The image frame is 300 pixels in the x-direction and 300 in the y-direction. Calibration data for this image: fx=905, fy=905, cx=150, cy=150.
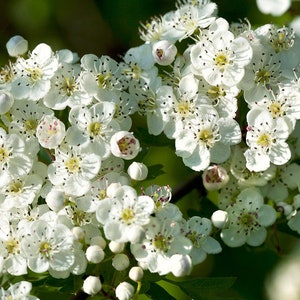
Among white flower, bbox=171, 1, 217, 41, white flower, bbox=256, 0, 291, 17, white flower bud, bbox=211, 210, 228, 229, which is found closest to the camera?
white flower bud, bbox=211, 210, 228, 229

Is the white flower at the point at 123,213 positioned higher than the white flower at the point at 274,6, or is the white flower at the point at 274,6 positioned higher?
the white flower at the point at 123,213

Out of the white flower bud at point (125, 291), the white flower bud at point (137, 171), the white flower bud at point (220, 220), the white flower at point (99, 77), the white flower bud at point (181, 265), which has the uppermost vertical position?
the white flower at point (99, 77)

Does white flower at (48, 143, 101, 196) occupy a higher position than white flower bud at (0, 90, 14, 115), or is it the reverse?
white flower bud at (0, 90, 14, 115)

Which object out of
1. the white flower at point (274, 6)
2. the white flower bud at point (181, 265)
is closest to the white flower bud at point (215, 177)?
the white flower bud at point (181, 265)

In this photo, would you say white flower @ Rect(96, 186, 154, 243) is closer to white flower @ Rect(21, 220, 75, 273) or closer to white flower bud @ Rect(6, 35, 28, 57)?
white flower @ Rect(21, 220, 75, 273)

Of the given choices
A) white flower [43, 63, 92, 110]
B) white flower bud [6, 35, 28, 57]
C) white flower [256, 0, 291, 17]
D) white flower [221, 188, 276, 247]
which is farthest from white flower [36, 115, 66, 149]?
white flower [256, 0, 291, 17]

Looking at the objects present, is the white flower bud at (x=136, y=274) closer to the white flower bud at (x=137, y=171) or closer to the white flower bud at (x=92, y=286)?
the white flower bud at (x=92, y=286)
